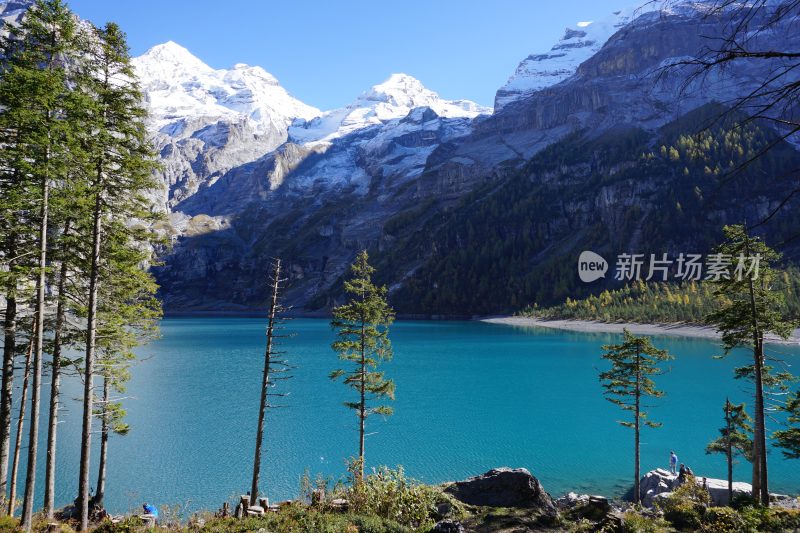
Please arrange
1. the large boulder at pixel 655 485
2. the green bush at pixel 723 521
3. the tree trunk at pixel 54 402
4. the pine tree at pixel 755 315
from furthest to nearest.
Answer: the large boulder at pixel 655 485
the pine tree at pixel 755 315
the tree trunk at pixel 54 402
the green bush at pixel 723 521

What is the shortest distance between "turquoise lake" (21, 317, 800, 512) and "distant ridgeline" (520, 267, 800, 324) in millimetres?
31432

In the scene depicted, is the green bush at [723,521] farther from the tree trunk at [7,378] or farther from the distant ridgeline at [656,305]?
the distant ridgeline at [656,305]

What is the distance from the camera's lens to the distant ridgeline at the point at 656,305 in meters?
105

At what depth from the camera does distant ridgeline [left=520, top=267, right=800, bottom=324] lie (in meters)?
105

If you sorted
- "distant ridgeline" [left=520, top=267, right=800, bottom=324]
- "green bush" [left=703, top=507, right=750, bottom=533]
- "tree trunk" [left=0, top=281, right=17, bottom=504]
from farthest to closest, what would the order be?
1. "distant ridgeline" [left=520, top=267, right=800, bottom=324]
2. "tree trunk" [left=0, top=281, right=17, bottom=504]
3. "green bush" [left=703, top=507, right=750, bottom=533]

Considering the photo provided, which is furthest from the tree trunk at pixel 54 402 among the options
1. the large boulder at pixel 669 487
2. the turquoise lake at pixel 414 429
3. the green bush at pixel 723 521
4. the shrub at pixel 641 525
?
the large boulder at pixel 669 487

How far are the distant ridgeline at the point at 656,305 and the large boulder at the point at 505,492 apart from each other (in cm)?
8922

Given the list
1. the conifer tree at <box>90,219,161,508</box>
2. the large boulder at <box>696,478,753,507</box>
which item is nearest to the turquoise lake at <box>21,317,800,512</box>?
the conifer tree at <box>90,219,161,508</box>

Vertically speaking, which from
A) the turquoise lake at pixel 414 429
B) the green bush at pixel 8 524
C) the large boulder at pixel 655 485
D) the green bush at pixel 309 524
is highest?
A: the green bush at pixel 309 524

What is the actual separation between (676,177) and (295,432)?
210 meters

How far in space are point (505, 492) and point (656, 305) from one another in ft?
394

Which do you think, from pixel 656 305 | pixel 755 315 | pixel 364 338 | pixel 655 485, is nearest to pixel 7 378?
pixel 364 338

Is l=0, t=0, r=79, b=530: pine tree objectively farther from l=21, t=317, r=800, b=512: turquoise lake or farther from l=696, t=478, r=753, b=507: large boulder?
l=696, t=478, r=753, b=507: large boulder

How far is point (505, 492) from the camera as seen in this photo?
17.1 meters
